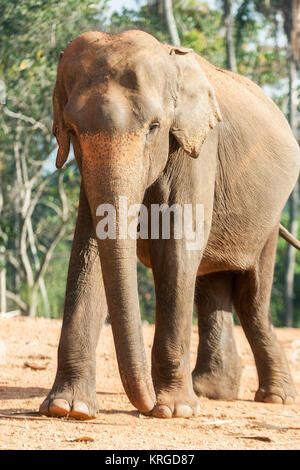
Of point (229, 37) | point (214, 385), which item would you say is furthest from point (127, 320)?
point (229, 37)

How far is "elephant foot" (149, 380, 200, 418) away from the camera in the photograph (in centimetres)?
483

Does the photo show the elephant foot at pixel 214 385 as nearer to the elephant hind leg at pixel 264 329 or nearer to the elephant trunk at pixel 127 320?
the elephant hind leg at pixel 264 329

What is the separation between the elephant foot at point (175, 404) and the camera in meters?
4.83

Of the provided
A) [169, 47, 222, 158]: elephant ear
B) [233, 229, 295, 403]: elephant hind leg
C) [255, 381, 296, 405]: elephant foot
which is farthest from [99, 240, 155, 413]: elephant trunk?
[255, 381, 296, 405]: elephant foot

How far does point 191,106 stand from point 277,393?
269cm

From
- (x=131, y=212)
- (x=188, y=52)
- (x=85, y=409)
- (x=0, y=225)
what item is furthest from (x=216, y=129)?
(x=0, y=225)

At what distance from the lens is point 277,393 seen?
655 centimetres

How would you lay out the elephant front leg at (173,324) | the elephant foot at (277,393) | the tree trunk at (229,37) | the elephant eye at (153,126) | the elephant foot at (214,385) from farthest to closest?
the tree trunk at (229,37) < the elephant foot at (277,393) < the elephant foot at (214,385) < the elephant front leg at (173,324) < the elephant eye at (153,126)

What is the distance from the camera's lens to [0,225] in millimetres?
16156

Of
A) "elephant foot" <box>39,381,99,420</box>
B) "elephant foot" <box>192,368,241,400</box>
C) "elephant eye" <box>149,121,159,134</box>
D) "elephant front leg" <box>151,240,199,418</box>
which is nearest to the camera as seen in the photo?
"elephant eye" <box>149,121,159,134</box>

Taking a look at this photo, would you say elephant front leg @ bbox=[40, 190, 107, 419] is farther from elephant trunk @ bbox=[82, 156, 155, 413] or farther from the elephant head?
elephant trunk @ bbox=[82, 156, 155, 413]

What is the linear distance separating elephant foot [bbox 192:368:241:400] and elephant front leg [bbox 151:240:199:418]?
1.44 meters

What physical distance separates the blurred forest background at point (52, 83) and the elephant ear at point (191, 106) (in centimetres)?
754

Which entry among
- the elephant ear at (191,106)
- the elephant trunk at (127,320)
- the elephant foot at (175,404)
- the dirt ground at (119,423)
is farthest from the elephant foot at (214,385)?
the elephant trunk at (127,320)
